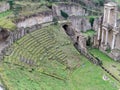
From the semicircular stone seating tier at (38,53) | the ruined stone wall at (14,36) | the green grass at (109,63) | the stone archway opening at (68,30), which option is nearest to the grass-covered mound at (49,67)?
the semicircular stone seating tier at (38,53)

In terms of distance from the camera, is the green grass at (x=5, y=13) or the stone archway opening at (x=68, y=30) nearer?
the green grass at (x=5, y=13)

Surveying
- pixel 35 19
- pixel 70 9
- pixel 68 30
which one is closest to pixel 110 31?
pixel 68 30

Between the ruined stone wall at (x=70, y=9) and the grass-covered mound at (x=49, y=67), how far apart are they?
7.66 meters

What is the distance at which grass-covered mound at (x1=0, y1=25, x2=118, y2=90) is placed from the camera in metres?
30.2

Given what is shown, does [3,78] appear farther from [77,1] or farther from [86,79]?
[77,1]

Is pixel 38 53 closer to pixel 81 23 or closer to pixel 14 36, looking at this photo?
pixel 14 36

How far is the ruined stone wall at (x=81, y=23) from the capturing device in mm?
50094

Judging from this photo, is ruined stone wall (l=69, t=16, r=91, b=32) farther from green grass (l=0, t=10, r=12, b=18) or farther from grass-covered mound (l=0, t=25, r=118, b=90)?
green grass (l=0, t=10, r=12, b=18)

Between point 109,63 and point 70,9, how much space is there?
49.1ft

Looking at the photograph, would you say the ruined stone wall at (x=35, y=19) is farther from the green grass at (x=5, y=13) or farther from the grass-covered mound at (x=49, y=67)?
the green grass at (x=5, y=13)

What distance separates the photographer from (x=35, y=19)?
42.2 metres

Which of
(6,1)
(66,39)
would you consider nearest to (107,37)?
(66,39)

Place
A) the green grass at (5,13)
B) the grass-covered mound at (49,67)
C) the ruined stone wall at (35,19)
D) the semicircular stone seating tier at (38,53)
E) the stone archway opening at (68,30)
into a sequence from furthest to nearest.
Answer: the stone archway opening at (68,30), the green grass at (5,13), the ruined stone wall at (35,19), the semicircular stone seating tier at (38,53), the grass-covered mound at (49,67)

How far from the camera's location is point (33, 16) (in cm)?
4184
